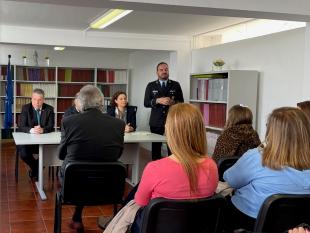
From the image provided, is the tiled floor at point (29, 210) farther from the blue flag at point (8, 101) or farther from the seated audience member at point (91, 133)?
the blue flag at point (8, 101)

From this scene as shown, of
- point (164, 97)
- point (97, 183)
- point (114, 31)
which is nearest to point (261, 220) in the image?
point (97, 183)

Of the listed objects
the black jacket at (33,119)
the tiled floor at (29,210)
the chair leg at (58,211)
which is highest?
the black jacket at (33,119)

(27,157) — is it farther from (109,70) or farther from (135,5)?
(109,70)

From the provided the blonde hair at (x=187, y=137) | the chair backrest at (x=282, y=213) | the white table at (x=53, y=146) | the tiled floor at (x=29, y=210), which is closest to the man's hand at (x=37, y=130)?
the white table at (x=53, y=146)

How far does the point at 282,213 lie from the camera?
2.01 metres

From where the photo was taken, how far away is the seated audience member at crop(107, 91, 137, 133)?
543 centimetres

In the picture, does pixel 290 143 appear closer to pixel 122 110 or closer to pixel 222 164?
pixel 222 164

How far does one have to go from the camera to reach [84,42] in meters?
7.04

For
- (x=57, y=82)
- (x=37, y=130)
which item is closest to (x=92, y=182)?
(x=37, y=130)

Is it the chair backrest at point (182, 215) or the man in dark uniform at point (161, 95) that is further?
the man in dark uniform at point (161, 95)

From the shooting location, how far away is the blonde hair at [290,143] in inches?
80.7

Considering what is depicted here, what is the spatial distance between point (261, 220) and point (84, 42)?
563 cm

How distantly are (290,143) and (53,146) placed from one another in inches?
133

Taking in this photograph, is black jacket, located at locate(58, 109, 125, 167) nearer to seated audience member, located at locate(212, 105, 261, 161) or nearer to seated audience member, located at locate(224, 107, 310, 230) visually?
seated audience member, located at locate(212, 105, 261, 161)
